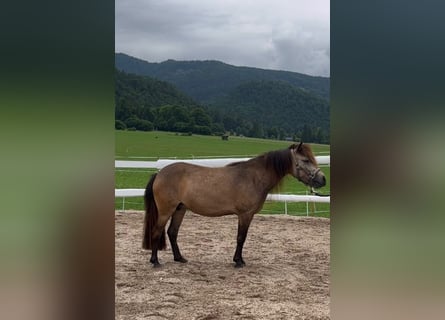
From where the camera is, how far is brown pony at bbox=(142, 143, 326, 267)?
136 inches

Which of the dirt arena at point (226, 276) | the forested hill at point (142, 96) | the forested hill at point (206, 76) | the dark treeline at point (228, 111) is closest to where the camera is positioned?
the dirt arena at point (226, 276)

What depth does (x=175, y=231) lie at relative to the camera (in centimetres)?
361

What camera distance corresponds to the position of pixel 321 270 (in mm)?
3402

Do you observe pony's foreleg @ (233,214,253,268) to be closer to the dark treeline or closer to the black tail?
the black tail

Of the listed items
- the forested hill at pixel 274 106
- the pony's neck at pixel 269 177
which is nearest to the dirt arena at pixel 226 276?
the pony's neck at pixel 269 177

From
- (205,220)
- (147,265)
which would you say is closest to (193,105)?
(205,220)

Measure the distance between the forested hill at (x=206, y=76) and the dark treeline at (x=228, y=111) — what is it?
1327mm

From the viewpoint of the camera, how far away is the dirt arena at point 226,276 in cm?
251

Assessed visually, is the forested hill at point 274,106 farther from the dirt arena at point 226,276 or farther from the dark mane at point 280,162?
the dark mane at point 280,162
